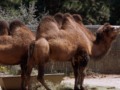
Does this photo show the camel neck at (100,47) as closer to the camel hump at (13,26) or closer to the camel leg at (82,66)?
the camel leg at (82,66)

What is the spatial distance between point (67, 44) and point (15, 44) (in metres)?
1.16

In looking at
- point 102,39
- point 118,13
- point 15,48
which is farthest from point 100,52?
point 118,13

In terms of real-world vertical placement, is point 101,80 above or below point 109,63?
below

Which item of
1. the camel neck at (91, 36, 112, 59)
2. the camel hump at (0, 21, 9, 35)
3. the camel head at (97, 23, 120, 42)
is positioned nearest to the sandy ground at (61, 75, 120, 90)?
the camel neck at (91, 36, 112, 59)

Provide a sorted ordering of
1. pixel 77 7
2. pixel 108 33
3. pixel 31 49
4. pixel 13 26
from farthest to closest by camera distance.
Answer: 1. pixel 77 7
2. pixel 108 33
3. pixel 13 26
4. pixel 31 49

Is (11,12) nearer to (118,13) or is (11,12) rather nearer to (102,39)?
(118,13)

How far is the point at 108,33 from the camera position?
11.8 meters

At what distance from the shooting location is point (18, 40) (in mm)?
10930

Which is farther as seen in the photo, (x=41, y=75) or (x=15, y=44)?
(x=15, y=44)

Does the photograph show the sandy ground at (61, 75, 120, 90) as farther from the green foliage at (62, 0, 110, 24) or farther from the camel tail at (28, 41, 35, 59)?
the green foliage at (62, 0, 110, 24)

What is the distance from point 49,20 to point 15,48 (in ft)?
3.29

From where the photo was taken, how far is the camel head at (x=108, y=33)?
11706 millimetres

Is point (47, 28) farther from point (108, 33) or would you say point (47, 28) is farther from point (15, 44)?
point (108, 33)

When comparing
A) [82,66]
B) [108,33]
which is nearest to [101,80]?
[108,33]
